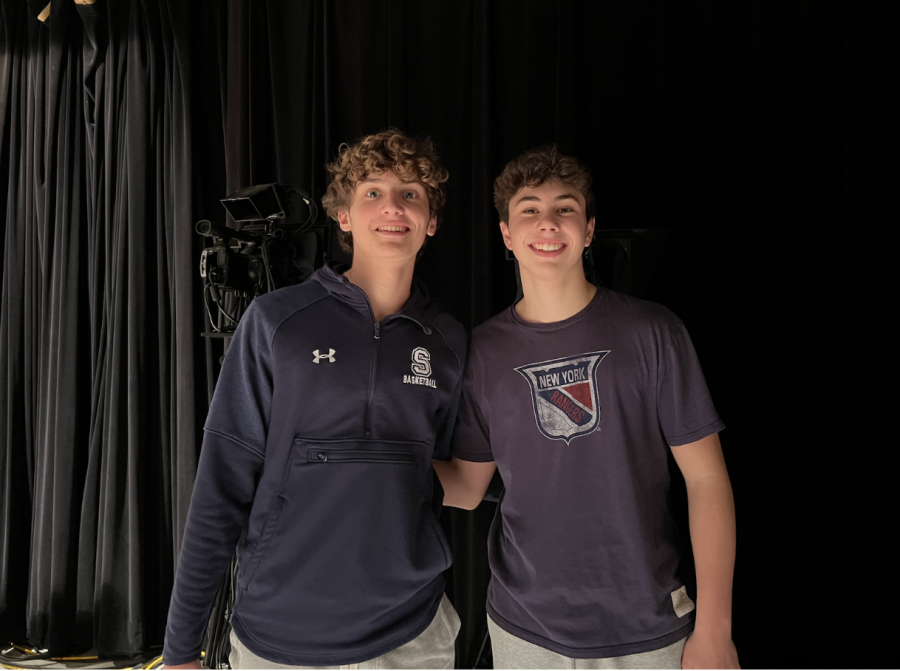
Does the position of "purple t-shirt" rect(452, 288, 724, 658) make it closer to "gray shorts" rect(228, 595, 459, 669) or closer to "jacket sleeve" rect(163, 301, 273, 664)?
"gray shorts" rect(228, 595, 459, 669)

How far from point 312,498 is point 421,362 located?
337 millimetres

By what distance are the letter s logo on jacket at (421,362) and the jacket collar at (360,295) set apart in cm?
6

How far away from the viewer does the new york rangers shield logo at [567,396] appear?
1.17 meters

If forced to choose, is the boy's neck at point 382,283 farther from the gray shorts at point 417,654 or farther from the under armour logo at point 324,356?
the gray shorts at point 417,654

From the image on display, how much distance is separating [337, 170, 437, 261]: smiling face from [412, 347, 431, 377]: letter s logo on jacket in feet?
0.65

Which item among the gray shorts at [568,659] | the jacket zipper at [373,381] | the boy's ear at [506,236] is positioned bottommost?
the gray shorts at [568,659]

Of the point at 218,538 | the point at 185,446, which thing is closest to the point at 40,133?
the point at 185,446

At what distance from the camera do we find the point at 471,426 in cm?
132

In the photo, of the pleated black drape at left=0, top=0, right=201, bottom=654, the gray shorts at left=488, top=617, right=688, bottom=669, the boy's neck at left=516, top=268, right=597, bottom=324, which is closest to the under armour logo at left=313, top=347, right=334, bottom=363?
the boy's neck at left=516, top=268, right=597, bottom=324

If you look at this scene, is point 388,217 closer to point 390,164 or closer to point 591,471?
point 390,164

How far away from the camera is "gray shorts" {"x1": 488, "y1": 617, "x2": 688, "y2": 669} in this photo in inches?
43.1

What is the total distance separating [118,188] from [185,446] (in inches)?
43.8

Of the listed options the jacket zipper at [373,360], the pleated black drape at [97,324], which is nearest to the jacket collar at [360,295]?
the jacket zipper at [373,360]

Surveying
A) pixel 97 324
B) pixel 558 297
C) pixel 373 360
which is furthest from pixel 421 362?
pixel 97 324
